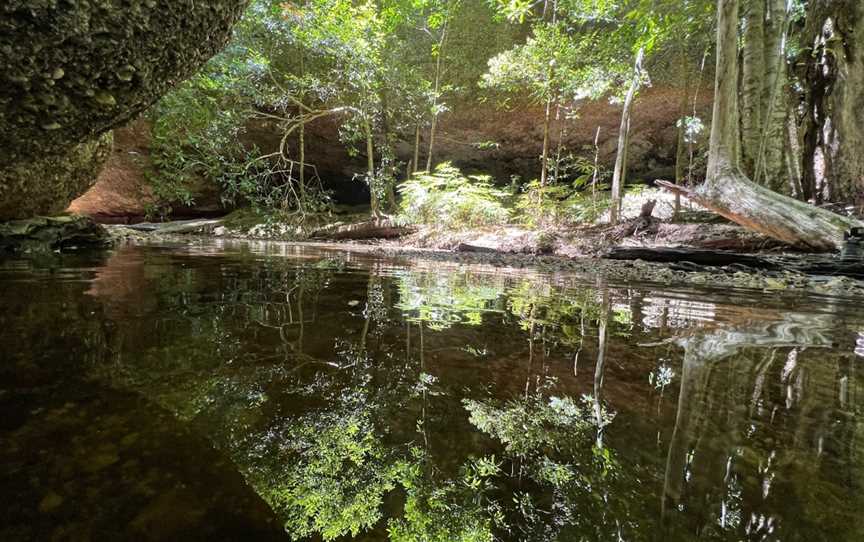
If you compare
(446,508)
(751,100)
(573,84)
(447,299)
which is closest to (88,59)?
(447,299)

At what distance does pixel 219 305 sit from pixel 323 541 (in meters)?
1.59

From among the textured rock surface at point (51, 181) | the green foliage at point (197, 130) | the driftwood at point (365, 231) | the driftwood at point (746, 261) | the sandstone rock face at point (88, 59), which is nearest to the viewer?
Result: the sandstone rock face at point (88, 59)

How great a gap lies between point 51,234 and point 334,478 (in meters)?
6.80

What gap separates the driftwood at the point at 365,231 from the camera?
1002 centimetres

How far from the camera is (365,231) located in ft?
34.2

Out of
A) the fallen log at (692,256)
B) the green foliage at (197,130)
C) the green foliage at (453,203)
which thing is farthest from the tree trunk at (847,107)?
the green foliage at (197,130)

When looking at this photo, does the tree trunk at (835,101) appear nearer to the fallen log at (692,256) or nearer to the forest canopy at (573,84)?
the forest canopy at (573,84)

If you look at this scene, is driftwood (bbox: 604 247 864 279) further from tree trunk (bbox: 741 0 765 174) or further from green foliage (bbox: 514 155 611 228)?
green foliage (bbox: 514 155 611 228)

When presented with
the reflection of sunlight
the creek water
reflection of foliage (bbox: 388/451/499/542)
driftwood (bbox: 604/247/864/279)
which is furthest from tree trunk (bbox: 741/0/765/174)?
reflection of foliage (bbox: 388/451/499/542)

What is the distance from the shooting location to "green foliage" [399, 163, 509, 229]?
27.4ft

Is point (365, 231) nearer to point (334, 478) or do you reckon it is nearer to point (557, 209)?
point (557, 209)

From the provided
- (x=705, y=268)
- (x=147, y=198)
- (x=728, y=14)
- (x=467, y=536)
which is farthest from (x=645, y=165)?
(x=147, y=198)

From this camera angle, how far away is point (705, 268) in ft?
14.0

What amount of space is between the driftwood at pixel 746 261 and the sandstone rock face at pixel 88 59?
5026mm
